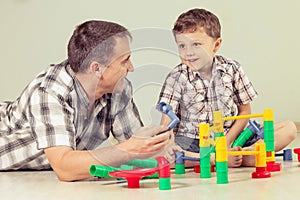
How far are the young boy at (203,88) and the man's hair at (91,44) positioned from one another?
0.17 metres

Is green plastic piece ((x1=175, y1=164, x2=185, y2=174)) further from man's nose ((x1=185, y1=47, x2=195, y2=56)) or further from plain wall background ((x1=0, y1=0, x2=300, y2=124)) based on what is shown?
plain wall background ((x1=0, y1=0, x2=300, y2=124))

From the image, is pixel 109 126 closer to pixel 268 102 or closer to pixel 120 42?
pixel 120 42

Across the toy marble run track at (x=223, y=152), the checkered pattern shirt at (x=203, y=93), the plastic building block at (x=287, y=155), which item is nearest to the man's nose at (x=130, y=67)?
the checkered pattern shirt at (x=203, y=93)

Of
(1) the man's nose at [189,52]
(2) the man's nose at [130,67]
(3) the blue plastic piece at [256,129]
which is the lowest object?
(3) the blue plastic piece at [256,129]

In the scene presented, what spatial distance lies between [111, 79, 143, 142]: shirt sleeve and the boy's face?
0.19 meters

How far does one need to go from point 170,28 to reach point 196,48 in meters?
1.58

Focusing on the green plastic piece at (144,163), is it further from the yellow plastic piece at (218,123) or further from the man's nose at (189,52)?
the man's nose at (189,52)

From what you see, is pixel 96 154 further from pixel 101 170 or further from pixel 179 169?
pixel 179 169

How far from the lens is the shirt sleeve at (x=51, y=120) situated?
1562 millimetres

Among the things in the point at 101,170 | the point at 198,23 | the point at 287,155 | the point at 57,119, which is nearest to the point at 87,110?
the point at 57,119

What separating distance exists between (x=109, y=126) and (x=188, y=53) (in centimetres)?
31

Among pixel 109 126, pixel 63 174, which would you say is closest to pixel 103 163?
pixel 63 174

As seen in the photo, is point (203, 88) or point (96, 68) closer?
point (96, 68)

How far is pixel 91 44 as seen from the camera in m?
1.63
